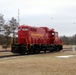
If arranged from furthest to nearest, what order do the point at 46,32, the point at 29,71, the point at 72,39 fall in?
the point at 72,39, the point at 46,32, the point at 29,71

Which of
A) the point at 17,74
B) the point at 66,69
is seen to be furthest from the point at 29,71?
the point at 66,69

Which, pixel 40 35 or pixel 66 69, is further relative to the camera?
pixel 40 35

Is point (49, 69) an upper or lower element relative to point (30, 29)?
lower

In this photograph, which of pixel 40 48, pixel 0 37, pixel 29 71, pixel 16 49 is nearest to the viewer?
pixel 29 71

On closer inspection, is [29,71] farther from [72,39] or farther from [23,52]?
[72,39]

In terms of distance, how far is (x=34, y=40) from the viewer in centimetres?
4172

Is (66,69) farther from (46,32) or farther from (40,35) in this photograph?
(46,32)

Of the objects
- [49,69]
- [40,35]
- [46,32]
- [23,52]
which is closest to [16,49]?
[23,52]

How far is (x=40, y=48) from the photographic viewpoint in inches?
1700

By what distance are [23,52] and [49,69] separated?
796 inches

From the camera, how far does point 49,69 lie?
1858 centimetres

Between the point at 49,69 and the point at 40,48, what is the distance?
24.6m

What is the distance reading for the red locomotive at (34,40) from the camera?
38.9m

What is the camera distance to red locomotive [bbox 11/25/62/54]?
128 ft
